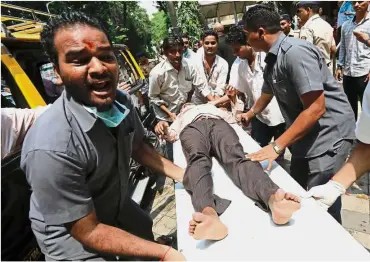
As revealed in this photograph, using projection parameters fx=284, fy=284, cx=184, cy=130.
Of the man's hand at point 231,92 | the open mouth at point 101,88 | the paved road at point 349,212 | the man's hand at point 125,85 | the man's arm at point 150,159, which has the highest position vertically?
the open mouth at point 101,88

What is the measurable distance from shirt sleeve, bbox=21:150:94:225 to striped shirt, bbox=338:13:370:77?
140 inches

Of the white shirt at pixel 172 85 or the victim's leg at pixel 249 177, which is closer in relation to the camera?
the victim's leg at pixel 249 177

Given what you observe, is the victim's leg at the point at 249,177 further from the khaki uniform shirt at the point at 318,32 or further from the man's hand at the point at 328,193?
the khaki uniform shirt at the point at 318,32

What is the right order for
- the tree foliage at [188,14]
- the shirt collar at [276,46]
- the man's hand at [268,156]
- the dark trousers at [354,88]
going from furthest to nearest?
1. the tree foliage at [188,14]
2. the dark trousers at [354,88]
3. the man's hand at [268,156]
4. the shirt collar at [276,46]

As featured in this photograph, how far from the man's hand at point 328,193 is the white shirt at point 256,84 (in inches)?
55.4

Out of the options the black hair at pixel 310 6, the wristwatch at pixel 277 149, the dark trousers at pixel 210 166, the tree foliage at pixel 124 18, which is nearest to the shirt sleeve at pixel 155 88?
the dark trousers at pixel 210 166

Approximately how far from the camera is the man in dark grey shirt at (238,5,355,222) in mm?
1753

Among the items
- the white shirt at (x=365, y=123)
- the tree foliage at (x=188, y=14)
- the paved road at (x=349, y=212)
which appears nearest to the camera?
the white shirt at (x=365, y=123)

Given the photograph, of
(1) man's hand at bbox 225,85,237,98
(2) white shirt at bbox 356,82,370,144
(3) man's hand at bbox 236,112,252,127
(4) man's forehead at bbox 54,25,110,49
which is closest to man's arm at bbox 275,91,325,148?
(2) white shirt at bbox 356,82,370,144

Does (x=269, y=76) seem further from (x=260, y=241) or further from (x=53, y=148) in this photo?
(x=53, y=148)

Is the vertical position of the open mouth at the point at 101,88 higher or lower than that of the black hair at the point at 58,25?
lower

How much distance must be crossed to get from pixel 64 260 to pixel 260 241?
3.18 feet

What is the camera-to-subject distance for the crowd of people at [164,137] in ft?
3.96

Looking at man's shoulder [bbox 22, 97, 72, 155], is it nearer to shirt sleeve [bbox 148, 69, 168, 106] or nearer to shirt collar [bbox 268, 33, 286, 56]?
shirt collar [bbox 268, 33, 286, 56]
